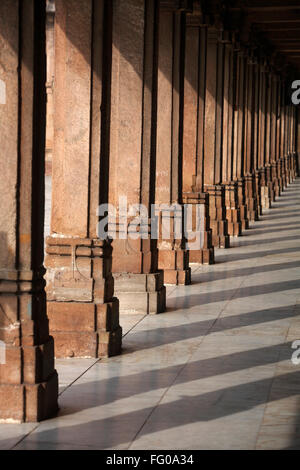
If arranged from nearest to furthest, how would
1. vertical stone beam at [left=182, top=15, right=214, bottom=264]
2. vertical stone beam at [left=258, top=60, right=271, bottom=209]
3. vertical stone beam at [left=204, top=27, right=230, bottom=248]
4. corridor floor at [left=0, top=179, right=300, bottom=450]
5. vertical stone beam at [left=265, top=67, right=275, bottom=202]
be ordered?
corridor floor at [left=0, top=179, right=300, bottom=450], vertical stone beam at [left=182, top=15, right=214, bottom=264], vertical stone beam at [left=204, top=27, right=230, bottom=248], vertical stone beam at [left=258, top=60, right=271, bottom=209], vertical stone beam at [left=265, top=67, right=275, bottom=202]

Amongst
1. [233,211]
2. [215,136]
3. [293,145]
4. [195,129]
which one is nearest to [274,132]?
[233,211]

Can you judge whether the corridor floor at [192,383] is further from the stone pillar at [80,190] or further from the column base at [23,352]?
the stone pillar at [80,190]

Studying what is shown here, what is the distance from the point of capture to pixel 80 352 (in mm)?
8320

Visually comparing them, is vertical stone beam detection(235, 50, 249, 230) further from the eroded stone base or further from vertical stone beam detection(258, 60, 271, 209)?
the eroded stone base

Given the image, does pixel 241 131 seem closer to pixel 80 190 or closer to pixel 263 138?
pixel 263 138

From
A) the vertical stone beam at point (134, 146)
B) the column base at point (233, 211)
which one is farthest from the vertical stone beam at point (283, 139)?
the vertical stone beam at point (134, 146)

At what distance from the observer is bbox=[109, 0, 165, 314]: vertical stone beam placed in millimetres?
10312

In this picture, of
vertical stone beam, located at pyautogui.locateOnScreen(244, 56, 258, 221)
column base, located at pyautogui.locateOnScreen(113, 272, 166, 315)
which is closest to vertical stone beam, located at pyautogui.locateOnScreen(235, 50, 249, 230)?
vertical stone beam, located at pyautogui.locateOnScreen(244, 56, 258, 221)

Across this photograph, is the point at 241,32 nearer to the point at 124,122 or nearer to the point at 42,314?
the point at 124,122

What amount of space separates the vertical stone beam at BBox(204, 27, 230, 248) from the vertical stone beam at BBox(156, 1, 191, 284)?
417cm

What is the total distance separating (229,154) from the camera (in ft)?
Result: 64.5

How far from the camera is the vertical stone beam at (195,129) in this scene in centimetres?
1472

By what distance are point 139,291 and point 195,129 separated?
200 inches

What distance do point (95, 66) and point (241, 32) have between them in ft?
38.5
